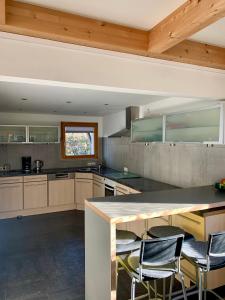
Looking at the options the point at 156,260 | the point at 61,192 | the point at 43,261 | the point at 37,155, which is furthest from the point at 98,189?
the point at 156,260

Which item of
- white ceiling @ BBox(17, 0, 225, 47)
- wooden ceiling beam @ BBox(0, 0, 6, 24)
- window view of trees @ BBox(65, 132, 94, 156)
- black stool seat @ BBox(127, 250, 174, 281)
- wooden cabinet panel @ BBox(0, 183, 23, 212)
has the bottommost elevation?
wooden cabinet panel @ BBox(0, 183, 23, 212)

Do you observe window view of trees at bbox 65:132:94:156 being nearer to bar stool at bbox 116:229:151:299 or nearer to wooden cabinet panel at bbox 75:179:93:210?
wooden cabinet panel at bbox 75:179:93:210

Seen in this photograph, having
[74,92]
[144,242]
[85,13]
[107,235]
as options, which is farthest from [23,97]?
[144,242]

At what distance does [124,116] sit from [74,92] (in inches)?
70.7

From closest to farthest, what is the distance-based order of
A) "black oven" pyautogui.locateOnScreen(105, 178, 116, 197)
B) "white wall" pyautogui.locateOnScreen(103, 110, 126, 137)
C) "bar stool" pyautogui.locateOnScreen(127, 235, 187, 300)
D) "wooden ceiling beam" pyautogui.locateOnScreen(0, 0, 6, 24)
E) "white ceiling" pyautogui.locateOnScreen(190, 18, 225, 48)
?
"wooden ceiling beam" pyautogui.locateOnScreen(0, 0, 6, 24) < "bar stool" pyautogui.locateOnScreen(127, 235, 187, 300) < "white ceiling" pyautogui.locateOnScreen(190, 18, 225, 48) < "black oven" pyautogui.locateOnScreen(105, 178, 116, 197) < "white wall" pyautogui.locateOnScreen(103, 110, 126, 137)

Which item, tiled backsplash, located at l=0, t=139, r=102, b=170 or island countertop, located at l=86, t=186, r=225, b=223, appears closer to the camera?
island countertop, located at l=86, t=186, r=225, b=223

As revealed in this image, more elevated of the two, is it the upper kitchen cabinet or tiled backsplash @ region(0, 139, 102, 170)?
the upper kitchen cabinet

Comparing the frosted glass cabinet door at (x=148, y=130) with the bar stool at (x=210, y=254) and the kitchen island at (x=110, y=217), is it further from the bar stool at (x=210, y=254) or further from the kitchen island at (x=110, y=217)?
the bar stool at (x=210, y=254)

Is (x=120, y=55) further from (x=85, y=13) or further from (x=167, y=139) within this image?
(x=167, y=139)

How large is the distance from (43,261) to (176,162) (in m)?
2.16

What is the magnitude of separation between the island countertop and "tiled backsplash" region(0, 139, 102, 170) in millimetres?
3620

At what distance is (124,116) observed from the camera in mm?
4684

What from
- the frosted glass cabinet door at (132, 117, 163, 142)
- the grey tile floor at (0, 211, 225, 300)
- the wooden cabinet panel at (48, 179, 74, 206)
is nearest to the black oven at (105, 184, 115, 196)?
the grey tile floor at (0, 211, 225, 300)

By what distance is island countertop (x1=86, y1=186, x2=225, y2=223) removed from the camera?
165 cm
